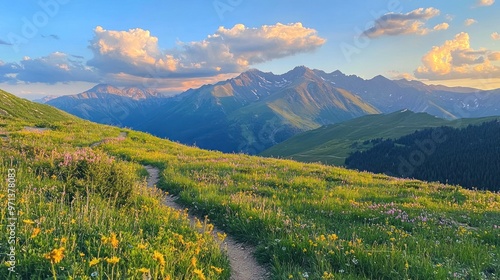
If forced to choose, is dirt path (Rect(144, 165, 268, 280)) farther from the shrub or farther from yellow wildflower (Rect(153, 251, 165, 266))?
the shrub

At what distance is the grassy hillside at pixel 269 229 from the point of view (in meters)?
5.41

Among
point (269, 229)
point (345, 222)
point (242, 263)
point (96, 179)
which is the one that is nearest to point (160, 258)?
point (242, 263)

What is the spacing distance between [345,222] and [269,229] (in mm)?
2950

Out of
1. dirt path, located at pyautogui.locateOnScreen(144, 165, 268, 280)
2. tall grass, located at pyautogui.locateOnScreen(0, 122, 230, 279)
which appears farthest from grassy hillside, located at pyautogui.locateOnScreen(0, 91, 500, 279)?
dirt path, located at pyautogui.locateOnScreen(144, 165, 268, 280)

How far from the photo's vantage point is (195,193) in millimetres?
12422

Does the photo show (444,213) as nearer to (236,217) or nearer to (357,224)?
(357,224)

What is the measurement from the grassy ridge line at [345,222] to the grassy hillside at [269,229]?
35 mm

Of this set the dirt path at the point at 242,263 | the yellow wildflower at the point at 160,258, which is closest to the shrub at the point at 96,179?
the dirt path at the point at 242,263

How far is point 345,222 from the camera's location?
998 cm

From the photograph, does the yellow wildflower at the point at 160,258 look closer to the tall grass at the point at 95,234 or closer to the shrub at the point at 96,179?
the tall grass at the point at 95,234

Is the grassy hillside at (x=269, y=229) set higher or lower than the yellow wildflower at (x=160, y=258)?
lower

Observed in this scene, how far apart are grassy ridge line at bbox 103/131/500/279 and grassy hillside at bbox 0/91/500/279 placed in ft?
0.12

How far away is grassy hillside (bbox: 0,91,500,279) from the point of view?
5.41 m

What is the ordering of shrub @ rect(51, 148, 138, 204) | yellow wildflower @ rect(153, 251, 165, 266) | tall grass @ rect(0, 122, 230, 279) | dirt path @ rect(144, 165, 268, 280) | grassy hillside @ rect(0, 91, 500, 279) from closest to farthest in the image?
yellow wildflower @ rect(153, 251, 165, 266) < tall grass @ rect(0, 122, 230, 279) < grassy hillside @ rect(0, 91, 500, 279) < dirt path @ rect(144, 165, 268, 280) < shrub @ rect(51, 148, 138, 204)
